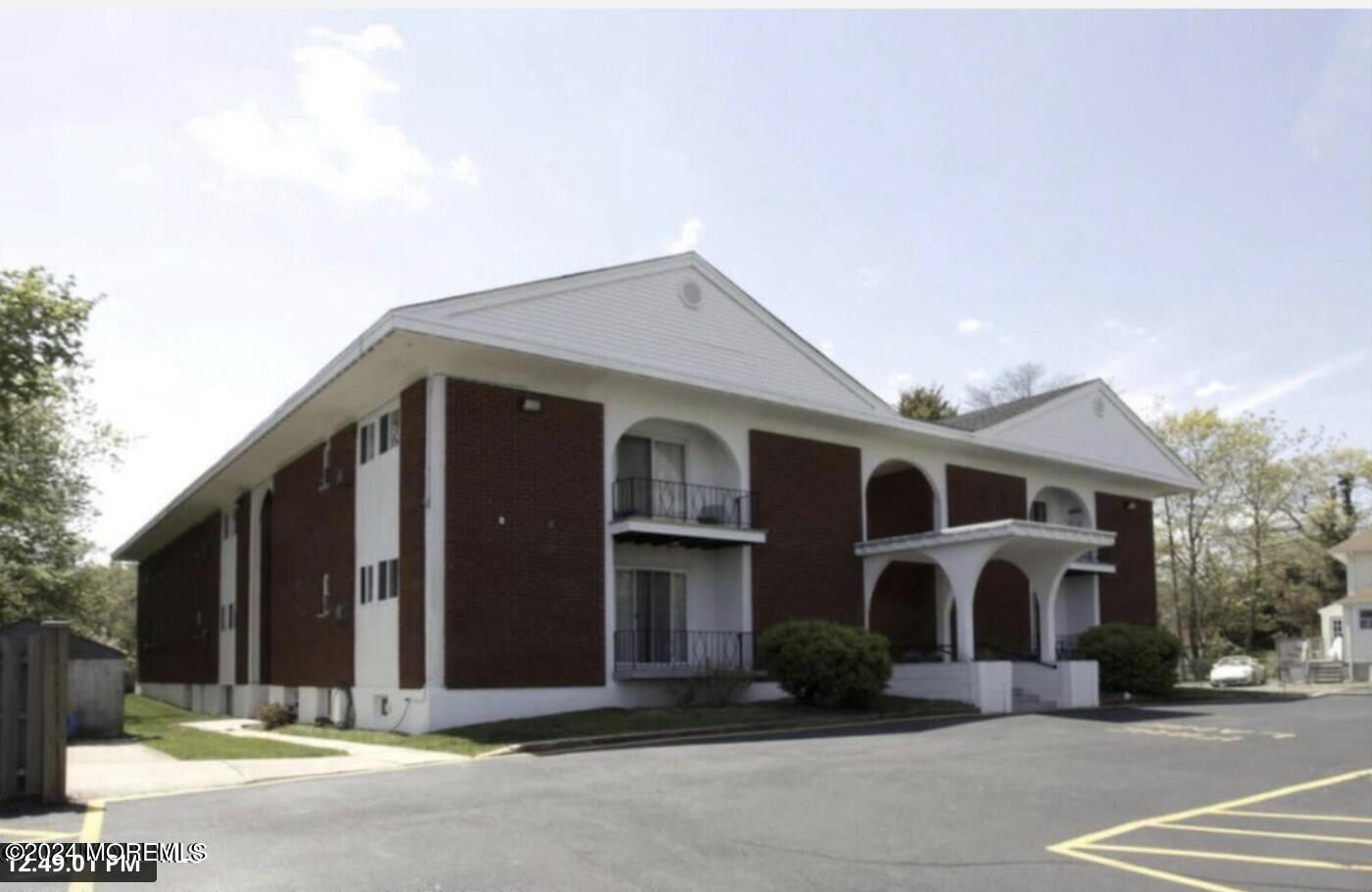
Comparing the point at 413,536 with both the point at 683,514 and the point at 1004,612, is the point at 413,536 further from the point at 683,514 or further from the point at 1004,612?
the point at 1004,612

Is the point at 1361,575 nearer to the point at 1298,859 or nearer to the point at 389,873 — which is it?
the point at 1298,859

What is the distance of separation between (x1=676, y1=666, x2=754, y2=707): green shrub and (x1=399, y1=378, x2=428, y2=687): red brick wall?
15.7ft

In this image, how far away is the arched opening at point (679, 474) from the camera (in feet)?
76.6

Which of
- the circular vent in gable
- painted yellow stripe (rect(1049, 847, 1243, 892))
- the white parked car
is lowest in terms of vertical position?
the white parked car

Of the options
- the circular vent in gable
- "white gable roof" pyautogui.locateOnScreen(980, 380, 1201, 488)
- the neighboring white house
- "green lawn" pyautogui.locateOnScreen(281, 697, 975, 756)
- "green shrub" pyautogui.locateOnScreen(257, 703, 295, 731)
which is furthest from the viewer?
the neighboring white house

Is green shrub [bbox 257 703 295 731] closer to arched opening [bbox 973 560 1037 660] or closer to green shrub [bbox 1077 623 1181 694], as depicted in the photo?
arched opening [bbox 973 560 1037 660]

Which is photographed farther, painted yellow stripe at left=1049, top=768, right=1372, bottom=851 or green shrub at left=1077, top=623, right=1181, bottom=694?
green shrub at left=1077, top=623, right=1181, bottom=694

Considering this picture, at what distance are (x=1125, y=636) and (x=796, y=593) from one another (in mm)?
8600

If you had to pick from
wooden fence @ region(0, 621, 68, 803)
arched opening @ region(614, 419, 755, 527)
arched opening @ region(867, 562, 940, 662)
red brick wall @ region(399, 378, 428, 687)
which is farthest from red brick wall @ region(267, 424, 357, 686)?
wooden fence @ region(0, 621, 68, 803)

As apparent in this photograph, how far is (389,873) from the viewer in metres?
7.87

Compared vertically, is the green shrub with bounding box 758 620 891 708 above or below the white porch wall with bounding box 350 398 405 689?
below

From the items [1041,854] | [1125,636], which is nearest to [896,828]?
[1041,854]

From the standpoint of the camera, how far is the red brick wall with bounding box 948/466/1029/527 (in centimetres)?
2920

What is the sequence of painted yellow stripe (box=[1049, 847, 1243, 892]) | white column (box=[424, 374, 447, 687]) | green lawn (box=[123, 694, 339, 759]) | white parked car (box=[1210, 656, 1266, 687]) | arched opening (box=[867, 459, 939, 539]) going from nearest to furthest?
painted yellow stripe (box=[1049, 847, 1243, 892]), green lawn (box=[123, 694, 339, 759]), white column (box=[424, 374, 447, 687]), arched opening (box=[867, 459, 939, 539]), white parked car (box=[1210, 656, 1266, 687])
